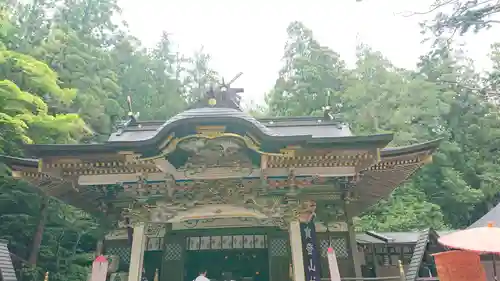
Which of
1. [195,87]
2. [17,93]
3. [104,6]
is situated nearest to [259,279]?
[17,93]

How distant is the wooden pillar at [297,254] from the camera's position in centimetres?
675

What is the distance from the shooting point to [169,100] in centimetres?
2280

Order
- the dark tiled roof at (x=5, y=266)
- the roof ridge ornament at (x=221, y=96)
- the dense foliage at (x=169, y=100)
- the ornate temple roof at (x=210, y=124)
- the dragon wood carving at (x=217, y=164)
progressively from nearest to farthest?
the dark tiled roof at (x=5, y=266), the ornate temple roof at (x=210, y=124), the dragon wood carving at (x=217, y=164), the roof ridge ornament at (x=221, y=96), the dense foliage at (x=169, y=100)

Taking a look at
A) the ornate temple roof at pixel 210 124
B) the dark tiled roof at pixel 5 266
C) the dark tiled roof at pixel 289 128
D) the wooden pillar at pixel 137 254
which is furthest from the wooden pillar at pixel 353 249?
the dark tiled roof at pixel 5 266

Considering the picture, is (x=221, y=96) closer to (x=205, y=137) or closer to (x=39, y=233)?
(x=205, y=137)

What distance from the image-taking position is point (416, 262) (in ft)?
23.3

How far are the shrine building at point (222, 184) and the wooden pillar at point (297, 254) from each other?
0.02 meters

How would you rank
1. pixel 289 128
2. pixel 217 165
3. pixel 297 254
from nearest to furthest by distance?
pixel 297 254 → pixel 217 165 → pixel 289 128

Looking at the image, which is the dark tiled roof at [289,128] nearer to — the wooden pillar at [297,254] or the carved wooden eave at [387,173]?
the carved wooden eave at [387,173]

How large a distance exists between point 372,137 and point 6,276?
6314 millimetres

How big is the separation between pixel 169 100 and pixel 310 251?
664 inches

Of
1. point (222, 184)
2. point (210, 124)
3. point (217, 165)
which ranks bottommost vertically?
point (222, 184)

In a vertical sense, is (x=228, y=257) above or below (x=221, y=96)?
Result: below

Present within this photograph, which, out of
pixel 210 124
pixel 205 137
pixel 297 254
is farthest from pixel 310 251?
pixel 210 124
